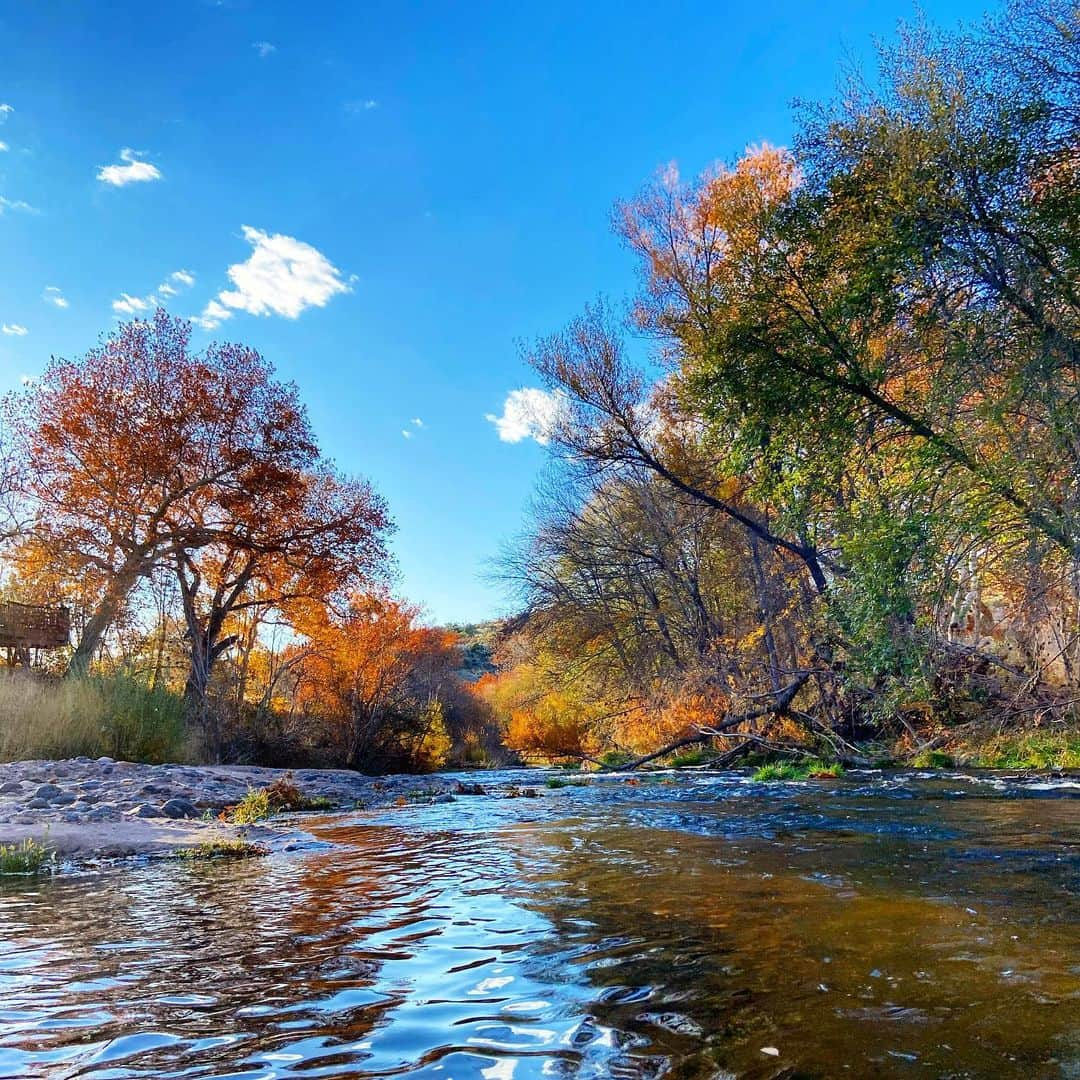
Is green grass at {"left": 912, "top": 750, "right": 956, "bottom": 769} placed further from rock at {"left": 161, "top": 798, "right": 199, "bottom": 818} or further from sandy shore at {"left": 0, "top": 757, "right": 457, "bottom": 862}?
rock at {"left": 161, "top": 798, "right": 199, "bottom": 818}

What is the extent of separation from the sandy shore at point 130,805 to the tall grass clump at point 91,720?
1.40 meters

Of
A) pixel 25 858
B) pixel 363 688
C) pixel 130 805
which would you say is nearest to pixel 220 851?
pixel 25 858

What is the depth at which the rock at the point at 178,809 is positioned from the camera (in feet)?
27.7

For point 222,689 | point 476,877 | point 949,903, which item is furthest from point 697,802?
point 222,689

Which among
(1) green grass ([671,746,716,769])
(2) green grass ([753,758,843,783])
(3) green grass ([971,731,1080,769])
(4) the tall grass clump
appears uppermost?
(4) the tall grass clump

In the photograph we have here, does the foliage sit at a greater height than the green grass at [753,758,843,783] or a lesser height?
greater

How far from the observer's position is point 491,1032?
239 centimetres

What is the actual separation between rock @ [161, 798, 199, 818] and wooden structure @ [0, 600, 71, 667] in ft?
48.2

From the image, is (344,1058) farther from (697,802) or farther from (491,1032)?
(697,802)

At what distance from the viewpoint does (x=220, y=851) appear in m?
6.31

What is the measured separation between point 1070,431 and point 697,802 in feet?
22.4

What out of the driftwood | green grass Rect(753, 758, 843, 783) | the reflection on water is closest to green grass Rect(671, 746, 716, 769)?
the driftwood

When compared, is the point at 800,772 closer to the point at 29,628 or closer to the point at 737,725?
the point at 737,725

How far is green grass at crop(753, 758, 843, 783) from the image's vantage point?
1391 cm
